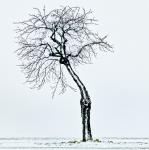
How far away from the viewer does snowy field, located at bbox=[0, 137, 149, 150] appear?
79.0 feet

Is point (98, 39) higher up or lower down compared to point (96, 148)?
higher up

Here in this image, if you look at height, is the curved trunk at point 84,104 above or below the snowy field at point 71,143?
above

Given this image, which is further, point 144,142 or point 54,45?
point 54,45

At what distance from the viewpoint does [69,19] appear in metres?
27.4

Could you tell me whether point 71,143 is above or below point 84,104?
below

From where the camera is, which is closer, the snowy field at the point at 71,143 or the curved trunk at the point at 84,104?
the snowy field at the point at 71,143

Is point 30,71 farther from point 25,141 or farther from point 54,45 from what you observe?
point 25,141

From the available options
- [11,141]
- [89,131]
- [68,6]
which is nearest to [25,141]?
[11,141]

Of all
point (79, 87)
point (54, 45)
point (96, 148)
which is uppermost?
point (54, 45)

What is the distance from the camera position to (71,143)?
26031 mm

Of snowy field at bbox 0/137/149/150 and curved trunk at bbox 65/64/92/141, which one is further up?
curved trunk at bbox 65/64/92/141

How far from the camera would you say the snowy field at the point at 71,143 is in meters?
24.1

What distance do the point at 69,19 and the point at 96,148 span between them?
649 centimetres

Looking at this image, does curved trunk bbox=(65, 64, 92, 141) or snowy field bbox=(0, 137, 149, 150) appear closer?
snowy field bbox=(0, 137, 149, 150)
